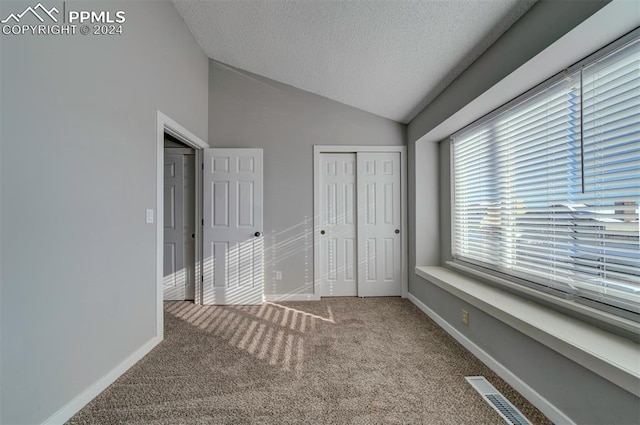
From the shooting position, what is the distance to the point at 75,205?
4.91ft

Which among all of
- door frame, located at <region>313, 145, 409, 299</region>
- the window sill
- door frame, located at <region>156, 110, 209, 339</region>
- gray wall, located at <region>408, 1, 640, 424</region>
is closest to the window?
the window sill

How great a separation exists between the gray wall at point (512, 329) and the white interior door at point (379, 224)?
1.48ft

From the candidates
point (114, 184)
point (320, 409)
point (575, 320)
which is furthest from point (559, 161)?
point (114, 184)

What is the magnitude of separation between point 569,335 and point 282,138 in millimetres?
3188

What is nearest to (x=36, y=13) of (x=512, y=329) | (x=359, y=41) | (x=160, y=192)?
(x=160, y=192)

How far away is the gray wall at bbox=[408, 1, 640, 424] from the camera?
3.93 feet

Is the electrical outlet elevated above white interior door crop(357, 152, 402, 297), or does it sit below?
below

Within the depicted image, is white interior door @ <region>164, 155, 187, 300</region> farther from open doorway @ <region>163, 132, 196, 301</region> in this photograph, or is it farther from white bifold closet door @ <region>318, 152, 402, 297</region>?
white bifold closet door @ <region>318, 152, 402, 297</region>

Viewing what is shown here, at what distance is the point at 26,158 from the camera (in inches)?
49.6

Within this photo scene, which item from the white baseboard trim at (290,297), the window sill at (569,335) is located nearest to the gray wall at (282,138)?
the white baseboard trim at (290,297)

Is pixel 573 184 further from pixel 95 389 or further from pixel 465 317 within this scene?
pixel 95 389

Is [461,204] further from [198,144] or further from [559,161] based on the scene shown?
[198,144]

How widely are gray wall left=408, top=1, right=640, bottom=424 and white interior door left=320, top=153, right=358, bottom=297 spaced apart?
3.01ft

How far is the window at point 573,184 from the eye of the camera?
1300mm
